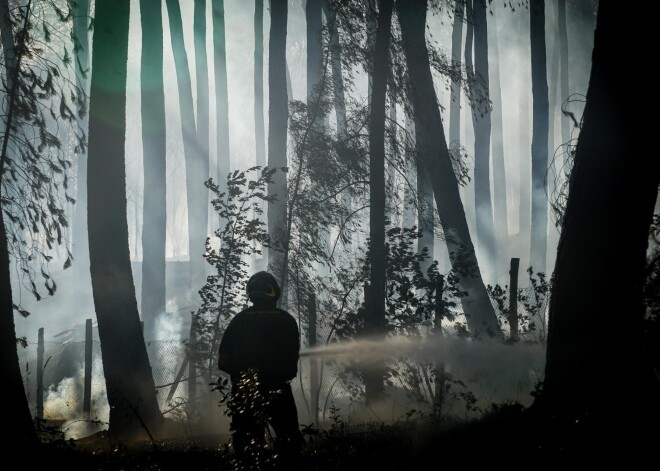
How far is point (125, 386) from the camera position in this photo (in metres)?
7.39

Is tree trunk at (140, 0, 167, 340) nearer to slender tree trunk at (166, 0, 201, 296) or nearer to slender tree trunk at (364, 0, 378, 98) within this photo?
slender tree trunk at (166, 0, 201, 296)

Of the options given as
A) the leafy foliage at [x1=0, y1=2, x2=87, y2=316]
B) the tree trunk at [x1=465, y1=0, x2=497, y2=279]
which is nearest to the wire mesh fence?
the leafy foliage at [x1=0, y1=2, x2=87, y2=316]

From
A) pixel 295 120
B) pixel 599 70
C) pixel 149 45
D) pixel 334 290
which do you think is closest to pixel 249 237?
pixel 334 290

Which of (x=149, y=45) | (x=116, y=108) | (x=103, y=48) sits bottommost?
(x=116, y=108)

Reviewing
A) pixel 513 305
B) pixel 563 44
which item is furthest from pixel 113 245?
pixel 563 44

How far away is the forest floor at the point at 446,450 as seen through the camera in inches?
124

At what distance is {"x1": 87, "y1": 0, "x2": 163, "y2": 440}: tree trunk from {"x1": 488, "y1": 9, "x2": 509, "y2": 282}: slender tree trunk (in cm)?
3148

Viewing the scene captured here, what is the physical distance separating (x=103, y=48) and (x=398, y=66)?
4.91 metres

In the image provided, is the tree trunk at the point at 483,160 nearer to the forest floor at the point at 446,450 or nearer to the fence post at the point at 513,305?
the fence post at the point at 513,305

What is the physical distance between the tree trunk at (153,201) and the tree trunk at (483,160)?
44.6ft

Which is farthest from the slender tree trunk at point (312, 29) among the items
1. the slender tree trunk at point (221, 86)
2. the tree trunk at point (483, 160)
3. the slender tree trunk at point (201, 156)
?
the tree trunk at point (483, 160)

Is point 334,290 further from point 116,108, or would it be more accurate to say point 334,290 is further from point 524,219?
point 524,219

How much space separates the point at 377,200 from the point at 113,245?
387 cm

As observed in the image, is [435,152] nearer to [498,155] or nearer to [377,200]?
[377,200]
